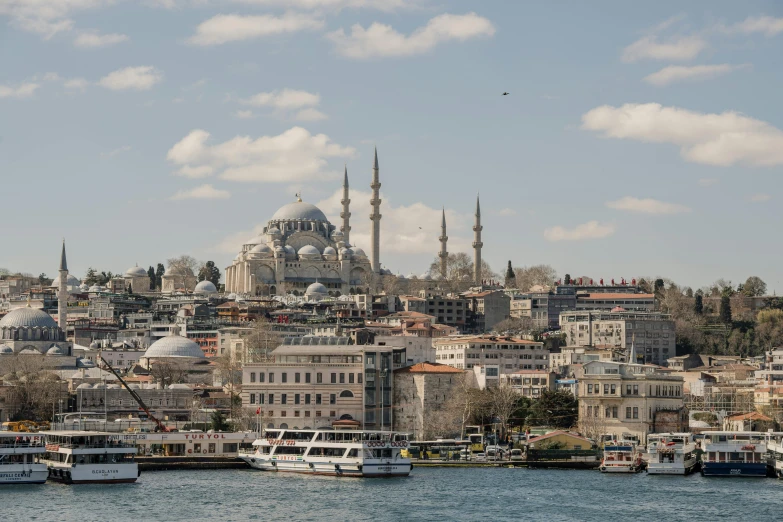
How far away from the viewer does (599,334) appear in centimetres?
10969

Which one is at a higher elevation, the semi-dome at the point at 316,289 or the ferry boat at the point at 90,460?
the semi-dome at the point at 316,289

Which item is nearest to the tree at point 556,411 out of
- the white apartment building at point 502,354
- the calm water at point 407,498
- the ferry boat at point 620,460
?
the ferry boat at point 620,460

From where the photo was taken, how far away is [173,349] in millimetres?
91250

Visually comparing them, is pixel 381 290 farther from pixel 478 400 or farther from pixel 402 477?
pixel 402 477

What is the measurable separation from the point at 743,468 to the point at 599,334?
5677cm

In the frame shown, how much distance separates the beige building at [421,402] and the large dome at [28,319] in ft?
120

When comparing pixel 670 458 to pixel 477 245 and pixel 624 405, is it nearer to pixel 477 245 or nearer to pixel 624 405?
pixel 624 405

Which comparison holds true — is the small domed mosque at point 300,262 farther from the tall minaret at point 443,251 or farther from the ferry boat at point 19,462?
A: the ferry boat at point 19,462

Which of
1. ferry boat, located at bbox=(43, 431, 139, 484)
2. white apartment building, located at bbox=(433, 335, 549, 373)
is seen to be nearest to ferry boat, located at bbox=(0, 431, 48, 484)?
ferry boat, located at bbox=(43, 431, 139, 484)

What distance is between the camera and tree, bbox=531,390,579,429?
2635 inches

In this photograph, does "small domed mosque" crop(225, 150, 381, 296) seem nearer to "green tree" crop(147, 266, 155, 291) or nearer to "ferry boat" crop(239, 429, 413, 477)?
"green tree" crop(147, 266, 155, 291)

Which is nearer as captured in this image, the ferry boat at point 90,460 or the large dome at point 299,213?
the ferry boat at point 90,460

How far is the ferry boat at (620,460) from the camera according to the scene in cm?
5509

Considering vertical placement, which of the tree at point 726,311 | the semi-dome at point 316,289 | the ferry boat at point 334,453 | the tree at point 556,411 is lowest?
the ferry boat at point 334,453
